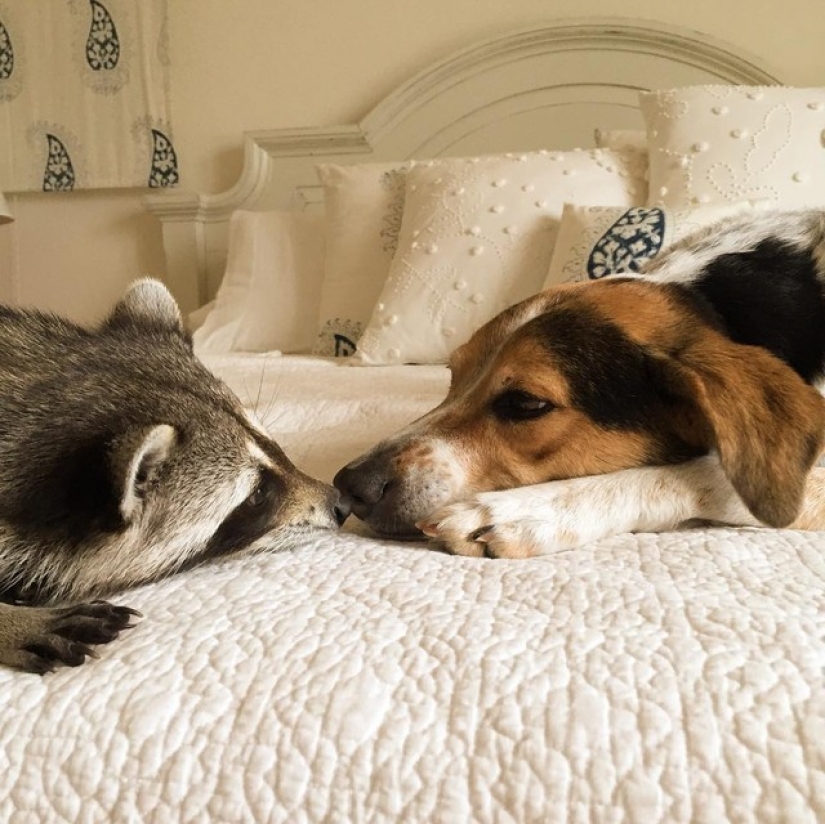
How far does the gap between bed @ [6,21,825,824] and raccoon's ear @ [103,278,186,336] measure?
23.3 inches

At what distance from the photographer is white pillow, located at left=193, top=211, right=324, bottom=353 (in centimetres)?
375

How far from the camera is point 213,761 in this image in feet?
2.23

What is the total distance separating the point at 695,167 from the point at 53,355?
2397mm

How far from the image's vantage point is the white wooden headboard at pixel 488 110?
3758 mm

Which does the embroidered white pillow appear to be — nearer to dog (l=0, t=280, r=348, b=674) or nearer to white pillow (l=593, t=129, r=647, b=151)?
white pillow (l=593, t=129, r=647, b=151)

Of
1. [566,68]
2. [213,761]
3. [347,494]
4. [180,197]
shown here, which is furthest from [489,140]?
[213,761]

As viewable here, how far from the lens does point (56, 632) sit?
2.91 ft

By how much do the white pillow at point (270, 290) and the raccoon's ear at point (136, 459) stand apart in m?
2.67

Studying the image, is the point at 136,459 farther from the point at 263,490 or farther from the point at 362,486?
the point at 362,486

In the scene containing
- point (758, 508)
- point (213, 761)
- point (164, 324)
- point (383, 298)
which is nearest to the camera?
point (213, 761)

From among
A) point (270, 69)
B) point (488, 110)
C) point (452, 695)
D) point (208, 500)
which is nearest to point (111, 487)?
point (208, 500)

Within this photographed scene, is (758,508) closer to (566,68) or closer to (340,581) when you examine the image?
(340,581)

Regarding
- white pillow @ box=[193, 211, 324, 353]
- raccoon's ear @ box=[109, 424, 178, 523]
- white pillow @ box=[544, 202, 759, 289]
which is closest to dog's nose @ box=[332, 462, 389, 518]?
raccoon's ear @ box=[109, 424, 178, 523]

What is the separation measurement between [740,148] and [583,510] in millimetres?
2139
